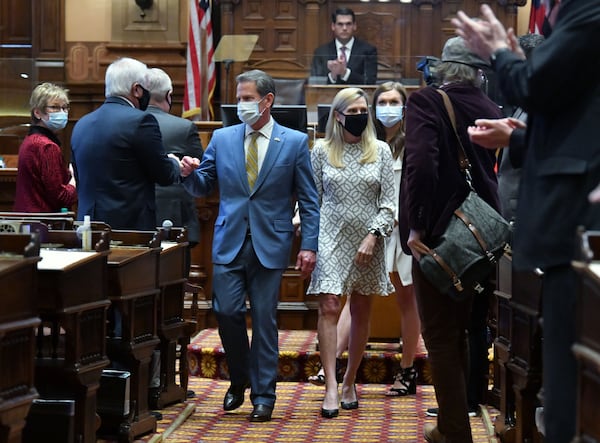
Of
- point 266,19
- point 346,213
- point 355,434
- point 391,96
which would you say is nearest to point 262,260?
point 346,213

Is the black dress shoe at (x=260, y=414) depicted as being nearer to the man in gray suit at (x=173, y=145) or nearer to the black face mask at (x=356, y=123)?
the man in gray suit at (x=173, y=145)

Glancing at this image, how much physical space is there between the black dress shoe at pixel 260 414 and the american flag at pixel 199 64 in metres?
5.19

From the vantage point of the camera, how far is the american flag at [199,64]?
11.1 m

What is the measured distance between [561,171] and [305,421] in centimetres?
312

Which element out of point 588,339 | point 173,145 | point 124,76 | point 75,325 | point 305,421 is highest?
point 124,76

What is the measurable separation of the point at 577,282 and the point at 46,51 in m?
11.7

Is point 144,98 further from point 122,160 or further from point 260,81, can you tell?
point 260,81

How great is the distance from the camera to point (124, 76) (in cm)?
564

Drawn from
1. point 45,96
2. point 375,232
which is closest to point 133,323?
point 375,232

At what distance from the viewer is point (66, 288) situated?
4141 mm

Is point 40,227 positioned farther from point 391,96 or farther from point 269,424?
point 391,96

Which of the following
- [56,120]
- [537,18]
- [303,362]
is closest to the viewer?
[56,120]

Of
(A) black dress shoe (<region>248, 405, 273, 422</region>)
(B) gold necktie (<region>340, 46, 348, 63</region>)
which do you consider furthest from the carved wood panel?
(A) black dress shoe (<region>248, 405, 273, 422</region>)

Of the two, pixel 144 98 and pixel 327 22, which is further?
pixel 327 22
